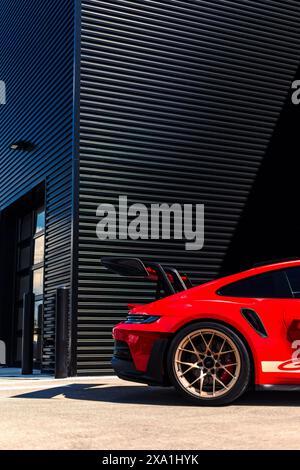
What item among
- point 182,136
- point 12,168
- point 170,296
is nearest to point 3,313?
point 12,168

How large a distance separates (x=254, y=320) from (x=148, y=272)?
1.19 m

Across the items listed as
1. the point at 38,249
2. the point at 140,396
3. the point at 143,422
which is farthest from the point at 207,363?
the point at 38,249

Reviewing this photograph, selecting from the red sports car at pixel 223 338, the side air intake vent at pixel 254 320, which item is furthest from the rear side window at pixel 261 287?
the side air intake vent at pixel 254 320

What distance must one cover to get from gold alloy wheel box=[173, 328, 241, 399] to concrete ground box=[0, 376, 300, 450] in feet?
0.64

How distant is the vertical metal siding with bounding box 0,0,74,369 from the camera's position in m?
11.4

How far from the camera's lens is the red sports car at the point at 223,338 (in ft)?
17.3

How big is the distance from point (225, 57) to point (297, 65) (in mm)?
1772

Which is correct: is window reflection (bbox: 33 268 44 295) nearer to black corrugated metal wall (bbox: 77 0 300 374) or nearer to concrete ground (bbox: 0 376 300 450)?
black corrugated metal wall (bbox: 77 0 300 374)

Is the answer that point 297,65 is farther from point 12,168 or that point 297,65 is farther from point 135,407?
point 135,407

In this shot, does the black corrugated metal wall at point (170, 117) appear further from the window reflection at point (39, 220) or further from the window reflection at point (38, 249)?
the window reflection at point (39, 220)

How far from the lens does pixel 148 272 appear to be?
6020 mm

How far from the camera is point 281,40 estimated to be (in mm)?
13039

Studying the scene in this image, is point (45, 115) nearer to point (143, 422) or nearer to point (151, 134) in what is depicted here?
point (151, 134)

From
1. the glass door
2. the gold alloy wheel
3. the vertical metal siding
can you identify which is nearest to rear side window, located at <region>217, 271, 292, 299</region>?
the gold alloy wheel
